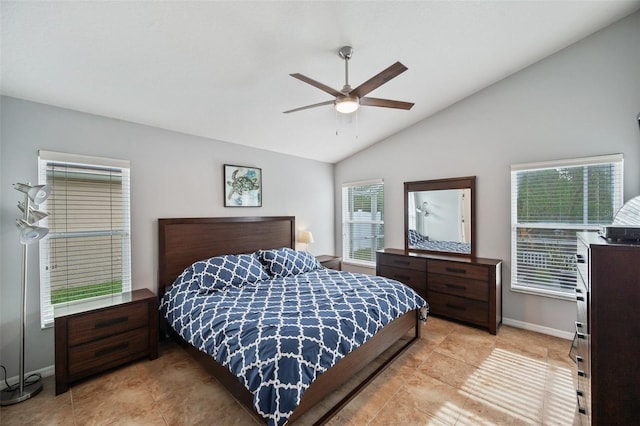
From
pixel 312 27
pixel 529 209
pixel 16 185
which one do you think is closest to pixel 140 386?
pixel 16 185

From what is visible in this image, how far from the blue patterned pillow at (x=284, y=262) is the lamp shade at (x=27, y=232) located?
2099 millimetres

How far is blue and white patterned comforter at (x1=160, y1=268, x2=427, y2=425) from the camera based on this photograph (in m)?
1.60

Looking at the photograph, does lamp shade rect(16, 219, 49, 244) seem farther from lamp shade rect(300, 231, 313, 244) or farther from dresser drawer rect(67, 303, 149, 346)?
lamp shade rect(300, 231, 313, 244)

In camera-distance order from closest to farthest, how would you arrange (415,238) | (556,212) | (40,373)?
1. (40,373)
2. (556,212)
3. (415,238)

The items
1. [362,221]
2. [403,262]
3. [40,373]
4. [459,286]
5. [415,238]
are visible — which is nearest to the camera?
[40,373]

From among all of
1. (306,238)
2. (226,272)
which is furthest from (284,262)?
(306,238)

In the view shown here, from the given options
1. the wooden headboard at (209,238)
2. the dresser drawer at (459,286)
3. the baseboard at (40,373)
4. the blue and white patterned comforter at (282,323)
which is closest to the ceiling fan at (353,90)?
the blue and white patterned comforter at (282,323)

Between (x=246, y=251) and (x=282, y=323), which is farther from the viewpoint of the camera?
(x=246, y=251)

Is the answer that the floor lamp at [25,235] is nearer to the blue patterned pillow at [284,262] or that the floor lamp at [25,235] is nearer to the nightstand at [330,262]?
the blue patterned pillow at [284,262]

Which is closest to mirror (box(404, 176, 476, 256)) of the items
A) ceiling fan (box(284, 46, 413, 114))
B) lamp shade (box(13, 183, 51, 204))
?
ceiling fan (box(284, 46, 413, 114))

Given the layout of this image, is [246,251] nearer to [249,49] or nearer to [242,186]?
[242,186]

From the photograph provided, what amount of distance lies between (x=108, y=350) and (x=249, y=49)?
2868mm

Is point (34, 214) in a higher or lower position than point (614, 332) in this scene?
higher

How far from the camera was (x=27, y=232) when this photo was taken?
6.98 feet
